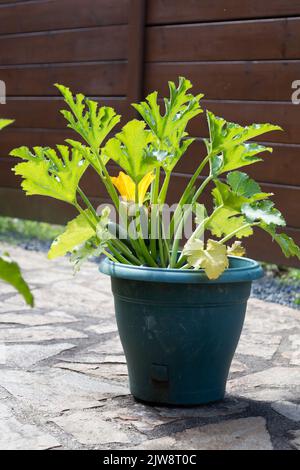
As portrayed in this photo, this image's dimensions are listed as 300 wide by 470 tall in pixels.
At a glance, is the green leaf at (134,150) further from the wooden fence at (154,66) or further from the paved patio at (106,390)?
the wooden fence at (154,66)

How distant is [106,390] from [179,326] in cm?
43

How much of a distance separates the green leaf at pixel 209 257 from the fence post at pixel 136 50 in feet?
8.31

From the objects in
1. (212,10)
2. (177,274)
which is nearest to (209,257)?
(177,274)

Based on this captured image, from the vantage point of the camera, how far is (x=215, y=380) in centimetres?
222

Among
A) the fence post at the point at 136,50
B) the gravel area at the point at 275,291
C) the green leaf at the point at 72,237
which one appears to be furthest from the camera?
the fence post at the point at 136,50

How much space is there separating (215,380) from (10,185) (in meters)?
3.68

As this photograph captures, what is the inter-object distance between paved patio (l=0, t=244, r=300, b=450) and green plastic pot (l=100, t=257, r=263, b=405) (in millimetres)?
79

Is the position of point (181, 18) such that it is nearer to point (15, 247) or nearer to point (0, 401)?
point (15, 247)

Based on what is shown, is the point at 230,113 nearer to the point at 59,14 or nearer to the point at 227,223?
the point at 59,14

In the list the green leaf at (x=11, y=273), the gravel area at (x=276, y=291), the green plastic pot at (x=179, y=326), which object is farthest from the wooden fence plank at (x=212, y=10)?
the green leaf at (x=11, y=273)

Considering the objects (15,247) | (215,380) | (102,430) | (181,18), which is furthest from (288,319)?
(15,247)

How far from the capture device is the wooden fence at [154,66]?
12.5ft

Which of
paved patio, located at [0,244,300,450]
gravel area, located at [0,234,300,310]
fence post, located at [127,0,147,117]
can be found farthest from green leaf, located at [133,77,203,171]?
fence post, located at [127,0,147,117]

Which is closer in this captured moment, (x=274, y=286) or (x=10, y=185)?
(x=274, y=286)
